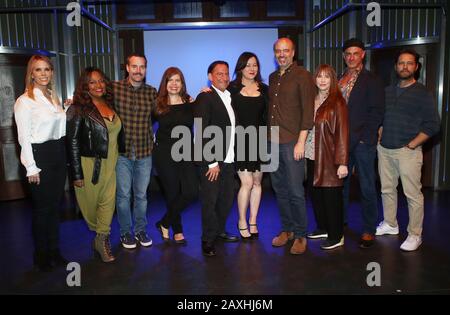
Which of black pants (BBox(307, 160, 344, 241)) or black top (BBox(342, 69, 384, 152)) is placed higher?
black top (BBox(342, 69, 384, 152))

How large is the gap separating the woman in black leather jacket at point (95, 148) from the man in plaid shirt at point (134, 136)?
0.09m

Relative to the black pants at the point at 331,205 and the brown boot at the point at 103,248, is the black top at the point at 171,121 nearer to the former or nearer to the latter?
the brown boot at the point at 103,248

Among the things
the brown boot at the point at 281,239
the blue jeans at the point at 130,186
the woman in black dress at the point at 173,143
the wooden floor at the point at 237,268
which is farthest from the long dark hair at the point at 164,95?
the brown boot at the point at 281,239

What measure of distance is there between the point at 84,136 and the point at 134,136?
0.45 m

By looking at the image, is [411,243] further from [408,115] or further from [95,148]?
[95,148]

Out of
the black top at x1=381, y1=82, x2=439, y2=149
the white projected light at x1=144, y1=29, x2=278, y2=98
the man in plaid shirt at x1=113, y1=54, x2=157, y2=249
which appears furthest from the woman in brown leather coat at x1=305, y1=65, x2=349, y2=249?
the white projected light at x1=144, y1=29, x2=278, y2=98

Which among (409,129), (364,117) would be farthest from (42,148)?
(409,129)

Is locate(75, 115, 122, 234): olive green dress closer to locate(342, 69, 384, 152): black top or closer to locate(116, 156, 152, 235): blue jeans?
locate(116, 156, 152, 235): blue jeans

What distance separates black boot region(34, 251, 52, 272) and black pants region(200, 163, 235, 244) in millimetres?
1288

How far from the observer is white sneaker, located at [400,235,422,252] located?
11.2 ft

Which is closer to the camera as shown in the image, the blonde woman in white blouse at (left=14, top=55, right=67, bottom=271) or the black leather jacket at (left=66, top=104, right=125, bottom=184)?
the blonde woman in white blouse at (left=14, top=55, right=67, bottom=271)

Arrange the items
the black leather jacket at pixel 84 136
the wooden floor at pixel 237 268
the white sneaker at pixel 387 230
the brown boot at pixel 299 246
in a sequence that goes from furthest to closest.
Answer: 1. the white sneaker at pixel 387 230
2. the brown boot at pixel 299 246
3. the black leather jacket at pixel 84 136
4. the wooden floor at pixel 237 268

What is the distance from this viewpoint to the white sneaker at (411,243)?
11.2ft

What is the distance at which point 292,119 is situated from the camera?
3289mm
